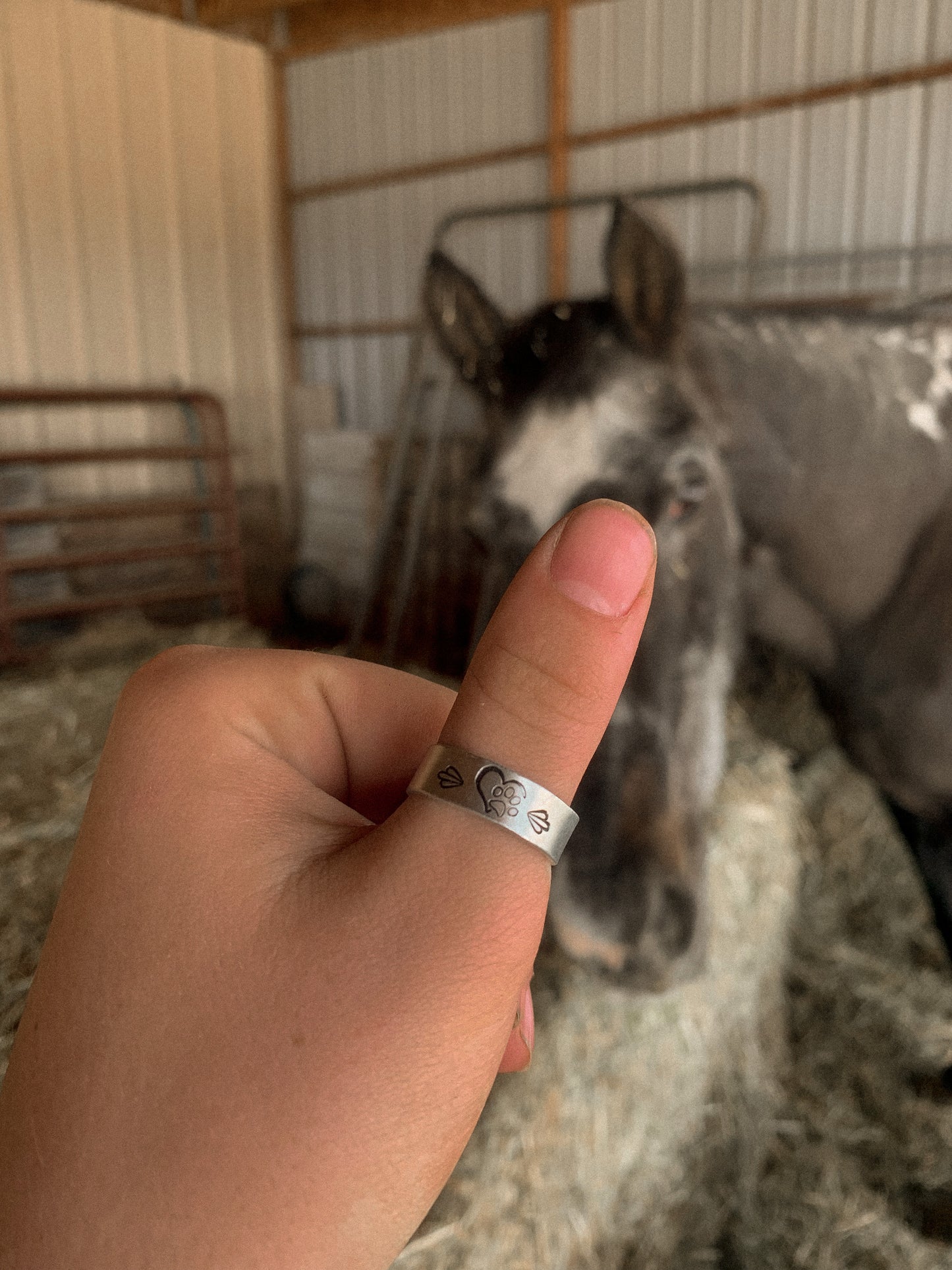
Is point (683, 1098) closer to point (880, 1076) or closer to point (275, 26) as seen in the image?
point (880, 1076)

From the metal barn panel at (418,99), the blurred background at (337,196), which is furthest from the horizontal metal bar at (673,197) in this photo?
the metal barn panel at (418,99)

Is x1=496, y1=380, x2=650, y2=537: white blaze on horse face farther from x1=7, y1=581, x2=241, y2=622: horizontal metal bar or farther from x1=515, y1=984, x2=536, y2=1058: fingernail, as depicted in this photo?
x1=7, y1=581, x2=241, y2=622: horizontal metal bar

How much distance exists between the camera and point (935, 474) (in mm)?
1383

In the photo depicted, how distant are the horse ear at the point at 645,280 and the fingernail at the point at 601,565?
0.96 m

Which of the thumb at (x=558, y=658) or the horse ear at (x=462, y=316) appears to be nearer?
the thumb at (x=558, y=658)

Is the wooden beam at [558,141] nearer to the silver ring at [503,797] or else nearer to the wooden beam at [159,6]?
the wooden beam at [159,6]

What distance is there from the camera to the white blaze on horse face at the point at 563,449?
1105mm

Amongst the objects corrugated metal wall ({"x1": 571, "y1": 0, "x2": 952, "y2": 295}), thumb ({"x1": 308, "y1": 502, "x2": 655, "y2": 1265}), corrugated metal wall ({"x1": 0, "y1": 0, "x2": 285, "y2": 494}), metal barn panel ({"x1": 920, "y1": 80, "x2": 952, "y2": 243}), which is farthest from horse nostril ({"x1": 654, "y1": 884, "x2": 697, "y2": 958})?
corrugated metal wall ({"x1": 0, "y1": 0, "x2": 285, "y2": 494})

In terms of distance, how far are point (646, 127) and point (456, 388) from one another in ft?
5.42

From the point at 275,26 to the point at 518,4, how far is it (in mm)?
1946

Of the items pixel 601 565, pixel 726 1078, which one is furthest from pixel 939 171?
pixel 601 565

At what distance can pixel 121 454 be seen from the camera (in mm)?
4617

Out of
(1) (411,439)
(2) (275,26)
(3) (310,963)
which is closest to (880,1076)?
(3) (310,963)

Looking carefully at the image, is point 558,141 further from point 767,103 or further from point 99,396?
point 99,396
